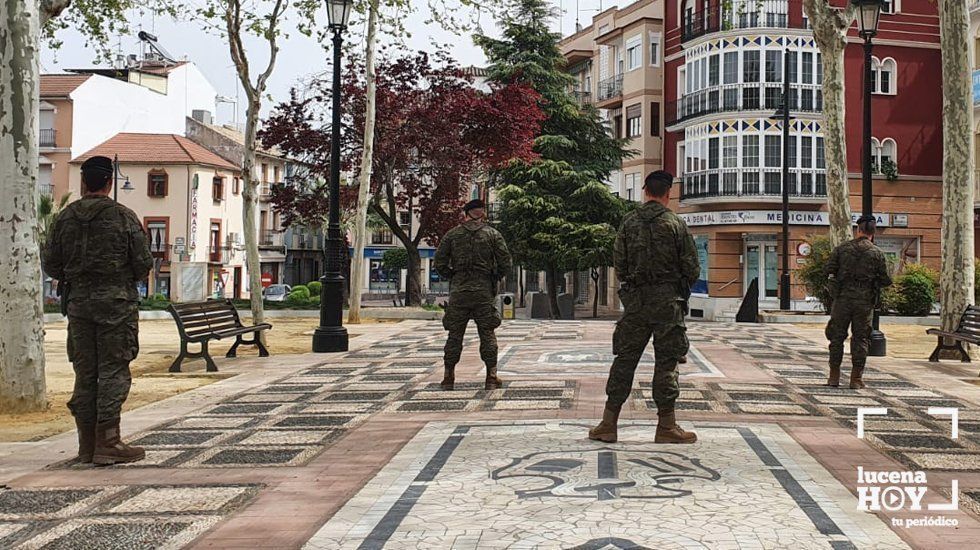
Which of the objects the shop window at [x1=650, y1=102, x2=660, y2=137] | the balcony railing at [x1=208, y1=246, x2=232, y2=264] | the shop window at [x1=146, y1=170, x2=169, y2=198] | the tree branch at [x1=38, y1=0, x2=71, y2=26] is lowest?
the balcony railing at [x1=208, y1=246, x2=232, y2=264]

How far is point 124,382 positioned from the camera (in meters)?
6.55

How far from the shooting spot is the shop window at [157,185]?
53688 millimetres

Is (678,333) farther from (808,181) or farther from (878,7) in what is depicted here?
(808,181)

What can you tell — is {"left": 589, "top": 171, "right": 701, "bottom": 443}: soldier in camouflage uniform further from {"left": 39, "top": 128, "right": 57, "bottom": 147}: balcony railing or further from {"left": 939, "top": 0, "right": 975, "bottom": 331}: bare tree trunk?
{"left": 39, "top": 128, "right": 57, "bottom": 147}: balcony railing

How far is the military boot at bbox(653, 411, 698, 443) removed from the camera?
6848 millimetres

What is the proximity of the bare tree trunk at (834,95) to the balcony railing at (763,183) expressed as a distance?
55.4ft

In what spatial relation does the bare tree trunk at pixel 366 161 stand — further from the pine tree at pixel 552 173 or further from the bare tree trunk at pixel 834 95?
the pine tree at pixel 552 173

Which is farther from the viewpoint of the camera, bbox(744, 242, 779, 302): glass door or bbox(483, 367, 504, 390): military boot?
bbox(744, 242, 779, 302): glass door

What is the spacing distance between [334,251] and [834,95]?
10.2m

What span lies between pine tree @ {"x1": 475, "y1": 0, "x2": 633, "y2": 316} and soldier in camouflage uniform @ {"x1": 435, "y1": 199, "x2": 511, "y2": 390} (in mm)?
23872

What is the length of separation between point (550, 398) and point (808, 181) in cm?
2938

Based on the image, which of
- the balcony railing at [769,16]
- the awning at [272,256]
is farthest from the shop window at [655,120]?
the awning at [272,256]

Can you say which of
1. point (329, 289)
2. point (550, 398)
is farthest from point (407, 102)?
point (550, 398)

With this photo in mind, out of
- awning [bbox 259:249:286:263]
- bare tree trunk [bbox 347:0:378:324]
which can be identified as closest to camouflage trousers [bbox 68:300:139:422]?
bare tree trunk [bbox 347:0:378:324]
